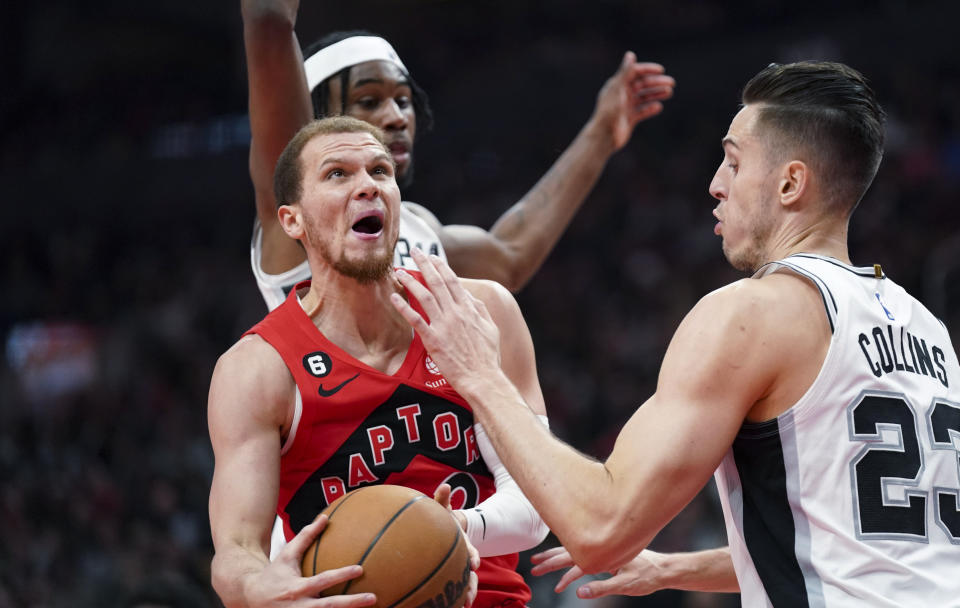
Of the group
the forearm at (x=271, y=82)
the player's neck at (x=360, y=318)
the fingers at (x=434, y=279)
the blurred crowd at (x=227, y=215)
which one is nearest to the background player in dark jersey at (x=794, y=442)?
the fingers at (x=434, y=279)

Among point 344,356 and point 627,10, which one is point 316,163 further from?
point 627,10

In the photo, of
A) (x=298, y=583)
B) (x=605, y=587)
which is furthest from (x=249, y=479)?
(x=605, y=587)

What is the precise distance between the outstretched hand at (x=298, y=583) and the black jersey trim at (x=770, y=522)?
97 centimetres

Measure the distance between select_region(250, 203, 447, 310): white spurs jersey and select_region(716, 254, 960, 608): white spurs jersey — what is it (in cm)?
181

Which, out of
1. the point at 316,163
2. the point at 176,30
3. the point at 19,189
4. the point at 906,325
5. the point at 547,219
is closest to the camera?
the point at 906,325

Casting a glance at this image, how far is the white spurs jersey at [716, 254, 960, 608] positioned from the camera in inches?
106

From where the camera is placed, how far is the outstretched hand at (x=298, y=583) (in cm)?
274

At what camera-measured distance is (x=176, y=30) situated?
721 inches

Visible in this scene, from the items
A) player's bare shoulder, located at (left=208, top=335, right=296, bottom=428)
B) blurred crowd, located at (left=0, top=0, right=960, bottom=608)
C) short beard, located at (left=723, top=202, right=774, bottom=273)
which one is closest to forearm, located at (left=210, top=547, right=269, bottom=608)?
player's bare shoulder, located at (left=208, top=335, right=296, bottom=428)

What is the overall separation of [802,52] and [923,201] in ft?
7.72

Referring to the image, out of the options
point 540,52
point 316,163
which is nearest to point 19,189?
point 540,52

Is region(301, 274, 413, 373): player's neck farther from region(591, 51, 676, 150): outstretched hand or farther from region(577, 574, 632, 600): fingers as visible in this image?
region(591, 51, 676, 150): outstretched hand

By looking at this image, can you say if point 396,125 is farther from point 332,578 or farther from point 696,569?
point 332,578

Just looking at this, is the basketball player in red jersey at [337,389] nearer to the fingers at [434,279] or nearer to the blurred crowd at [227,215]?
the fingers at [434,279]
